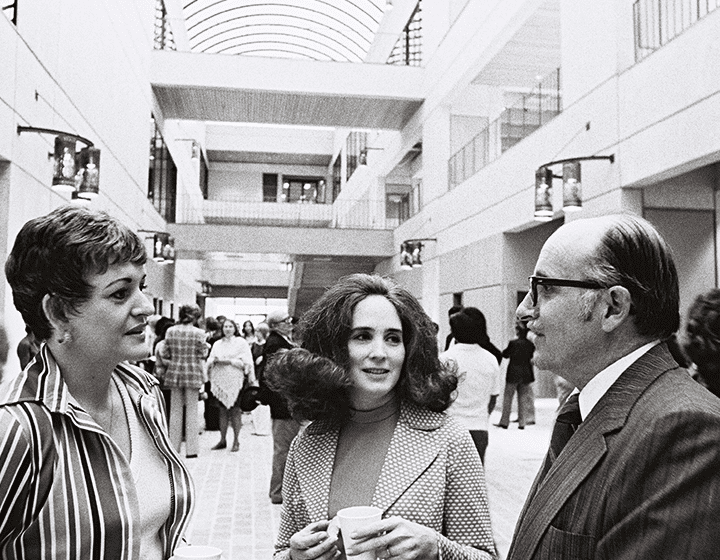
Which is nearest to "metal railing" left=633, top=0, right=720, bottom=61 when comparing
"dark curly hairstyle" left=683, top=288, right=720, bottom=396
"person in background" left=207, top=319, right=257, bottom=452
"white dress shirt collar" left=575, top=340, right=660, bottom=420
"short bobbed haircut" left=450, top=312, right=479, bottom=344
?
"short bobbed haircut" left=450, top=312, right=479, bottom=344

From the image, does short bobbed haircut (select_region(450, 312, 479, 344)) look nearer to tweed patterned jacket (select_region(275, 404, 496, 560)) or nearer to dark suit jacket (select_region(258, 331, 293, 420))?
dark suit jacket (select_region(258, 331, 293, 420))

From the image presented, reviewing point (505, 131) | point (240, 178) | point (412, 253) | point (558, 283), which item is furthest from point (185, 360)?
point (240, 178)

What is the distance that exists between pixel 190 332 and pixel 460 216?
33.0ft

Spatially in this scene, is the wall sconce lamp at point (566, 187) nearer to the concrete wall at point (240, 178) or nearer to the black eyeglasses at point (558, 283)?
the black eyeglasses at point (558, 283)

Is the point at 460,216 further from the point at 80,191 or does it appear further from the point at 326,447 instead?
the point at 326,447

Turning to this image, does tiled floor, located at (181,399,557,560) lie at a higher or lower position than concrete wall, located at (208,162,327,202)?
lower

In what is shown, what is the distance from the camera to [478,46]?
15391 mm

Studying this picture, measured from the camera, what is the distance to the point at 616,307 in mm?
1553

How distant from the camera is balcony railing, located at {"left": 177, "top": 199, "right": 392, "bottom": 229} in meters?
25.9

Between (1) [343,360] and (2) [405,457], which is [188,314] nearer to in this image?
(1) [343,360]

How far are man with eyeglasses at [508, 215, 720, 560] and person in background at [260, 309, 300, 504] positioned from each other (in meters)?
4.79

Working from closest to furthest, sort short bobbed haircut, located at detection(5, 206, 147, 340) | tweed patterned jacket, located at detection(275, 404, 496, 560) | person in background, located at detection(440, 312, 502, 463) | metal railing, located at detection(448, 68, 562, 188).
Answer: short bobbed haircut, located at detection(5, 206, 147, 340), tweed patterned jacket, located at detection(275, 404, 496, 560), person in background, located at detection(440, 312, 502, 463), metal railing, located at detection(448, 68, 562, 188)

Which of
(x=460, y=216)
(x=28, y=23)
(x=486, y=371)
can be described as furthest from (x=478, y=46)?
(x=486, y=371)

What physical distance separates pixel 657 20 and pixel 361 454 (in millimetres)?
9438
